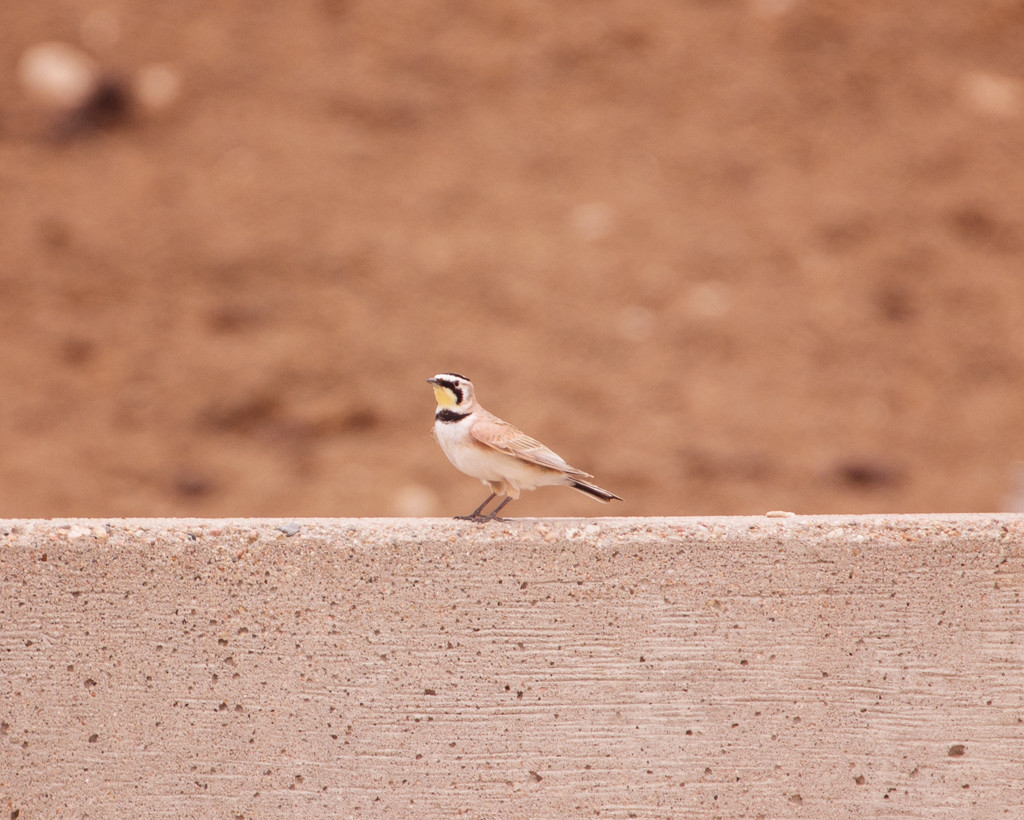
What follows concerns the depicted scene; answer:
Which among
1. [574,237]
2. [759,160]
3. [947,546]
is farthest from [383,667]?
[759,160]

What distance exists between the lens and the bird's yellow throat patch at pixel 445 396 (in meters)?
3.32

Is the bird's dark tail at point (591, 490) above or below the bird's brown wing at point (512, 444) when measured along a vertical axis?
below

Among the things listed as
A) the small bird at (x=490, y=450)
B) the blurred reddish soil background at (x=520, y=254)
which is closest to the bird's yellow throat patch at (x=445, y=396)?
the small bird at (x=490, y=450)

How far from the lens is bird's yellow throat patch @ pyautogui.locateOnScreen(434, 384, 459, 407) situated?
332 cm

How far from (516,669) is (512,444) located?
69 centimetres

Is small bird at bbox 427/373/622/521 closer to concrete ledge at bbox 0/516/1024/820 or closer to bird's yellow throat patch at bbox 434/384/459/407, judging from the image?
Answer: bird's yellow throat patch at bbox 434/384/459/407

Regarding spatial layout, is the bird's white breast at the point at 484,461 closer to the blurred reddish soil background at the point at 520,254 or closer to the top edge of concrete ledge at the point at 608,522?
the top edge of concrete ledge at the point at 608,522

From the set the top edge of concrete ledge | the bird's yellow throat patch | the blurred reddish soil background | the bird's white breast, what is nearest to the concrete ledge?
the top edge of concrete ledge

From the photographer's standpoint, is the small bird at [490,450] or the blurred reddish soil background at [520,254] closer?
the small bird at [490,450]

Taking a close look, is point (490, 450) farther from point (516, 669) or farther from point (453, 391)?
point (516, 669)

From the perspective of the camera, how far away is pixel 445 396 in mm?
3334

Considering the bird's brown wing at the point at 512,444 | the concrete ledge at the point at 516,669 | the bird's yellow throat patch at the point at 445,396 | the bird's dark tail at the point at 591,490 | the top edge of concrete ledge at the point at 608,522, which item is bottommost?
the concrete ledge at the point at 516,669

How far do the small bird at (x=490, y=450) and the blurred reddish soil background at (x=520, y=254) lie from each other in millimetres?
5240

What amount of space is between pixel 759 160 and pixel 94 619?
9.94 meters
